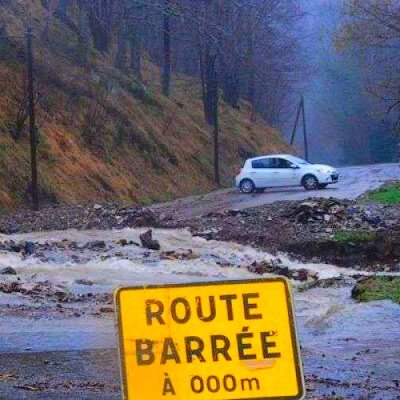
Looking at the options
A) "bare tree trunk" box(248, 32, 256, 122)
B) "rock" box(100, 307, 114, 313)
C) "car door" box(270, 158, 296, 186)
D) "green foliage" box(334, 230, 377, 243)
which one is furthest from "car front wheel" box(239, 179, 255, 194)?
"rock" box(100, 307, 114, 313)

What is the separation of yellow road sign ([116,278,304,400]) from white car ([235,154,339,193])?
3823cm

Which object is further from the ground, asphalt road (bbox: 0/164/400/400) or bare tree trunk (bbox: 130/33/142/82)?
bare tree trunk (bbox: 130/33/142/82)

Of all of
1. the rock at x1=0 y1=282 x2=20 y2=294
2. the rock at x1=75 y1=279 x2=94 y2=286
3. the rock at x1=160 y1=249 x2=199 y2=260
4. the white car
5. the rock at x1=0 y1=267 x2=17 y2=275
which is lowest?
the white car

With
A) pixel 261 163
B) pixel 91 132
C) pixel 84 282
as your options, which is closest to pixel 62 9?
pixel 91 132

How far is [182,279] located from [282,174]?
85.8ft

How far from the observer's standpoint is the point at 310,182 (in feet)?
142

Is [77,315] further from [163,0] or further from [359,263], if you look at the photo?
[163,0]

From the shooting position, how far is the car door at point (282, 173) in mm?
43562

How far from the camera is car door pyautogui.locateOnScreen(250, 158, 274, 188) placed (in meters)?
44.0

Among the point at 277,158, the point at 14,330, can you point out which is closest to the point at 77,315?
the point at 14,330

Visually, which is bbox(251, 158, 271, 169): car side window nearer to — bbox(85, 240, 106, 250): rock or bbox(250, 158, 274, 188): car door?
bbox(250, 158, 274, 188): car door

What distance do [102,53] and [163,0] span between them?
62.6 ft

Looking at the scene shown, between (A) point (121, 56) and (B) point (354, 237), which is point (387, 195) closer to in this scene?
(B) point (354, 237)

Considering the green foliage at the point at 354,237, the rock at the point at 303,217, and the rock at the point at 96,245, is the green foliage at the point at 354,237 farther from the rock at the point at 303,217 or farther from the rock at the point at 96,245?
the rock at the point at 96,245
